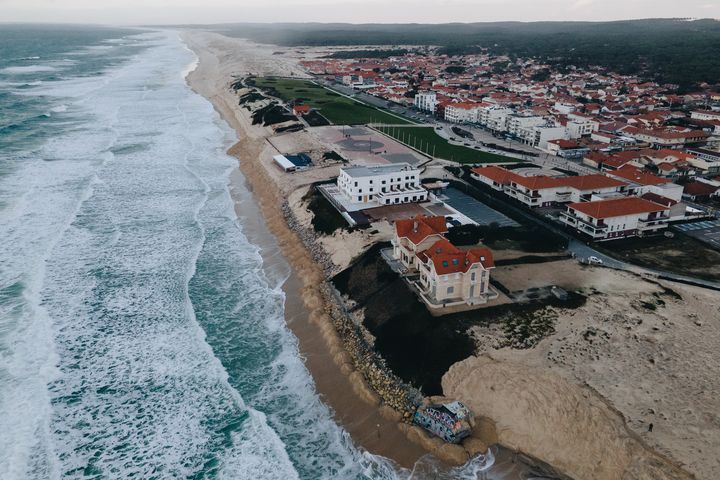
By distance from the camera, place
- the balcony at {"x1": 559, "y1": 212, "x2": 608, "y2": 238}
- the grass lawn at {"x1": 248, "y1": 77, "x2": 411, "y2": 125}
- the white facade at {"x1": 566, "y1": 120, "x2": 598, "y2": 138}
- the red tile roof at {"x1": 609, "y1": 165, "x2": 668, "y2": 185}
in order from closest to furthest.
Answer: the balcony at {"x1": 559, "y1": 212, "x2": 608, "y2": 238}, the red tile roof at {"x1": 609, "y1": 165, "x2": 668, "y2": 185}, the white facade at {"x1": 566, "y1": 120, "x2": 598, "y2": 138}, the grass lawn at {"x1": 248, "y1": 77, "x2": 411, "y2": 125}

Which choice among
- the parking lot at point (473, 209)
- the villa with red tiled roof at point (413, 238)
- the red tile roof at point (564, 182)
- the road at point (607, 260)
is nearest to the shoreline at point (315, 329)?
the villa with red tiled roof at point (413, 238)

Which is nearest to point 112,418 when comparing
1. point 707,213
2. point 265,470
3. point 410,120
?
point 265,470

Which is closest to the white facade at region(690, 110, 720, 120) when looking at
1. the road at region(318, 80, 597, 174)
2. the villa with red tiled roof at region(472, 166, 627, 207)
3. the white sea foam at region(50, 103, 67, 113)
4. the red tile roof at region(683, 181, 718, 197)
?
the road at region(318, 80, 597, 174)

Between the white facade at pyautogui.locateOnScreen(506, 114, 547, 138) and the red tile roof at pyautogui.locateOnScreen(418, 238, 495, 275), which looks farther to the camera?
the white facade at pyautogui.locateOnScreen(506, 114, 547, 138)

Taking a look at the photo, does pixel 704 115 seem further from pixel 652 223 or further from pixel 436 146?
pixel 652 223

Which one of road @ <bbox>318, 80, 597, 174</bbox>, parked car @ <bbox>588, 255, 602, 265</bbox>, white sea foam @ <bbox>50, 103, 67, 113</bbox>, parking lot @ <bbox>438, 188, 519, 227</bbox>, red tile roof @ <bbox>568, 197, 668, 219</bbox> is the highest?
red tile roof @ <bbox>568, 197, 668, 219</bbox>

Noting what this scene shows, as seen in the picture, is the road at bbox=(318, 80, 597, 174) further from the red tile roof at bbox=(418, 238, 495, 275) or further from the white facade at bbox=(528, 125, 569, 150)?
the red tile roof at bbox=(418, 238, 495, 275)
